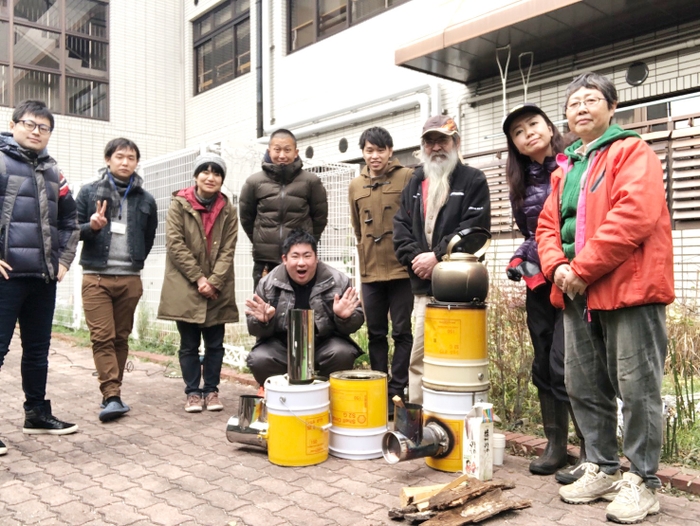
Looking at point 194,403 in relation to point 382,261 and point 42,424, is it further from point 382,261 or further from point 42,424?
point 382,261

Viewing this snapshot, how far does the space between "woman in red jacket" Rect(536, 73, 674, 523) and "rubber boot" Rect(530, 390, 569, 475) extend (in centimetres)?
31

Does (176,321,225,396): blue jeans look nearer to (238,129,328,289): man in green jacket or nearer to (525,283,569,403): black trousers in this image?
(238,129,328,289): man in green jacket

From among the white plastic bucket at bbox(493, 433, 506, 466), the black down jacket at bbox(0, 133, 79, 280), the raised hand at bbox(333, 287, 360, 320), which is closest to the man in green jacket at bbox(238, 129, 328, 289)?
the raised hand at bbox(333, 287, 360, 320)

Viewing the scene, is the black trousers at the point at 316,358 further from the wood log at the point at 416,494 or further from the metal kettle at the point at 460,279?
the wood log at the point at 416,494

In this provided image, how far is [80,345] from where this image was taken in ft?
29.1

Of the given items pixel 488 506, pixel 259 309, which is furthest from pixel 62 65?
pixel 488 506

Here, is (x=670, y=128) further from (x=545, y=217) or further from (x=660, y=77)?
(x=545, y=217)

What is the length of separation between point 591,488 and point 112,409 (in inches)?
141

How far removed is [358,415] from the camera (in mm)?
3811

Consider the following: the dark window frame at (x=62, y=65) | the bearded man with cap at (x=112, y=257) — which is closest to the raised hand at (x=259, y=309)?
the bearded man with cap at (x=112, y=257)

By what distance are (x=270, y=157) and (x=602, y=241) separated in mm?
3103

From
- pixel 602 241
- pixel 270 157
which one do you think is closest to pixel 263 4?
pixel 270 157

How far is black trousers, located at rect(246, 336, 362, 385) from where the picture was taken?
4309 mm

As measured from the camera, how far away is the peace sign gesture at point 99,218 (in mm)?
4781
